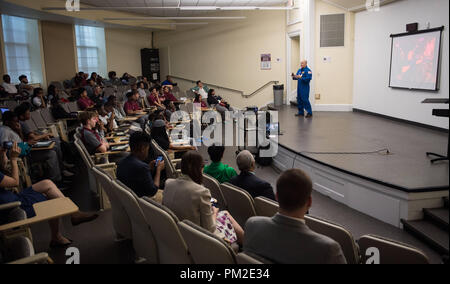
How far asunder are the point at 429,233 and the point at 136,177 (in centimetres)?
289

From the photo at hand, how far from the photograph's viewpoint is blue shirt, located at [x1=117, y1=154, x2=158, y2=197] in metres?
3.37

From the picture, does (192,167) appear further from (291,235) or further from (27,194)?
(27,194)

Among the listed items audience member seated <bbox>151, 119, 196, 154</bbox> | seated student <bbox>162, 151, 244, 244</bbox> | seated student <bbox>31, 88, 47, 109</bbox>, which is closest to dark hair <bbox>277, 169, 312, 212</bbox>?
seated student <bbox>162, 151, 244, 244</bbox>

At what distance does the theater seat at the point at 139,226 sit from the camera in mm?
2580

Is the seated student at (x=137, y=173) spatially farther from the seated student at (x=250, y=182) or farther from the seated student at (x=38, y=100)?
the seated student at (x=38, y=100)

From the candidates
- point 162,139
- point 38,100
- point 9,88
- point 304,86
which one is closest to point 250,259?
point 162,139

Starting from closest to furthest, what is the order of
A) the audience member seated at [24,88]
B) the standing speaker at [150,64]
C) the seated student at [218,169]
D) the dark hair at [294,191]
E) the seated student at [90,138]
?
the dark hair at [294,191], the seated student at [218,169], the seated student at [90,138], the audience member seated at [24,88], the standing speaker at [150,64]

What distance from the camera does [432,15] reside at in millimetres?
6785

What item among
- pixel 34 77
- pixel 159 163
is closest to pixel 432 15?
pixel 159 163

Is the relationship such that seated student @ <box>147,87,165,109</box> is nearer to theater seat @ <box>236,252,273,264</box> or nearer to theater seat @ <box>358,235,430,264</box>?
theater seat @ <box>358,235,430,264</box>

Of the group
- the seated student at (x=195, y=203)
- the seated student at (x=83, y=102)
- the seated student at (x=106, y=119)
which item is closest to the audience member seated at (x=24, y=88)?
the seated student at (x=83, y=102)

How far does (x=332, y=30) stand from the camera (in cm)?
1030

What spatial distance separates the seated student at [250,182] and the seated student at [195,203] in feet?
1.39
